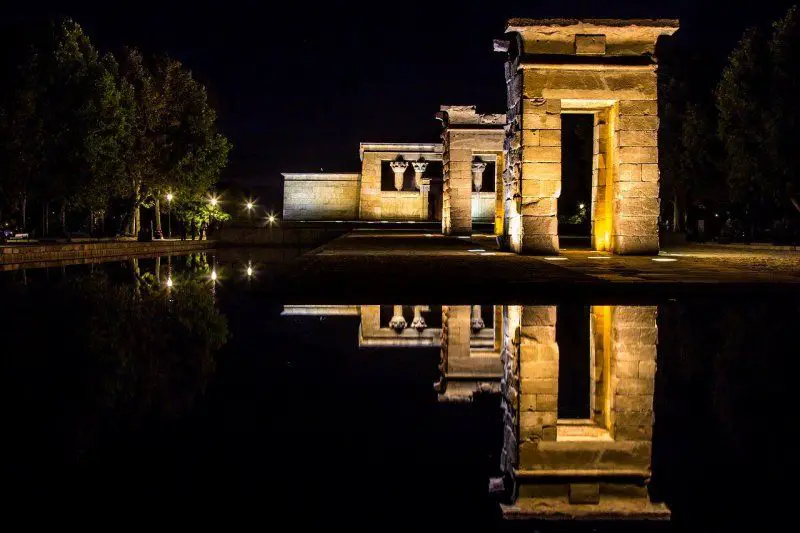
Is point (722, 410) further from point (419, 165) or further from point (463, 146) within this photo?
point (419, 165)

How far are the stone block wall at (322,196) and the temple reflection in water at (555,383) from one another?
44.5m

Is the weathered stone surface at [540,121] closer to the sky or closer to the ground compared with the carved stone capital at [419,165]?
closer to the ground

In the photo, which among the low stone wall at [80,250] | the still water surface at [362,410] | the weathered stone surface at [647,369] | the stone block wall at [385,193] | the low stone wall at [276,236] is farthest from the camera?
the stone block wall at [385,193]

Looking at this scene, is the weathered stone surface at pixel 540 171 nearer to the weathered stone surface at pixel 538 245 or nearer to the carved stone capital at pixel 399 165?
the weathered stone surface at pixel 538 245

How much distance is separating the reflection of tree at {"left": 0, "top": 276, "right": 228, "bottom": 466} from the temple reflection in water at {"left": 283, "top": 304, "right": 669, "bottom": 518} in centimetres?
163

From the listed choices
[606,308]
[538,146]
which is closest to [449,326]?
[606,308]

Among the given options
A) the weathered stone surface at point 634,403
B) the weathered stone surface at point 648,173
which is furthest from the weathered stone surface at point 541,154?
the weathered stone surface at point 634,403

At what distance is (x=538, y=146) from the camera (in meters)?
17.2

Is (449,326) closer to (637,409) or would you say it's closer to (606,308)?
(606,308)

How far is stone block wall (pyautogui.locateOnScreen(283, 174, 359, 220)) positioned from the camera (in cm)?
5375

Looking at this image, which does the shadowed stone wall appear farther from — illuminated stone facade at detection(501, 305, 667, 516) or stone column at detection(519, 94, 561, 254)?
illuminated stone facade at detection(501, 305, 667, 516)

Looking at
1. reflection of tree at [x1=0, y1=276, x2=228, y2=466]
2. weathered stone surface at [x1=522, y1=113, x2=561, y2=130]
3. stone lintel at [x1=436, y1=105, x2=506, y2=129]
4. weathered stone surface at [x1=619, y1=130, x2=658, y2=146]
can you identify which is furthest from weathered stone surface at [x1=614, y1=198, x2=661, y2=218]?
stone lintel at [x1=436, y1=105, x2=506, y2=129]

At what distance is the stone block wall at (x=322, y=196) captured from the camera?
176ft

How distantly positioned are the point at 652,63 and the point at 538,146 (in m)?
3.18
